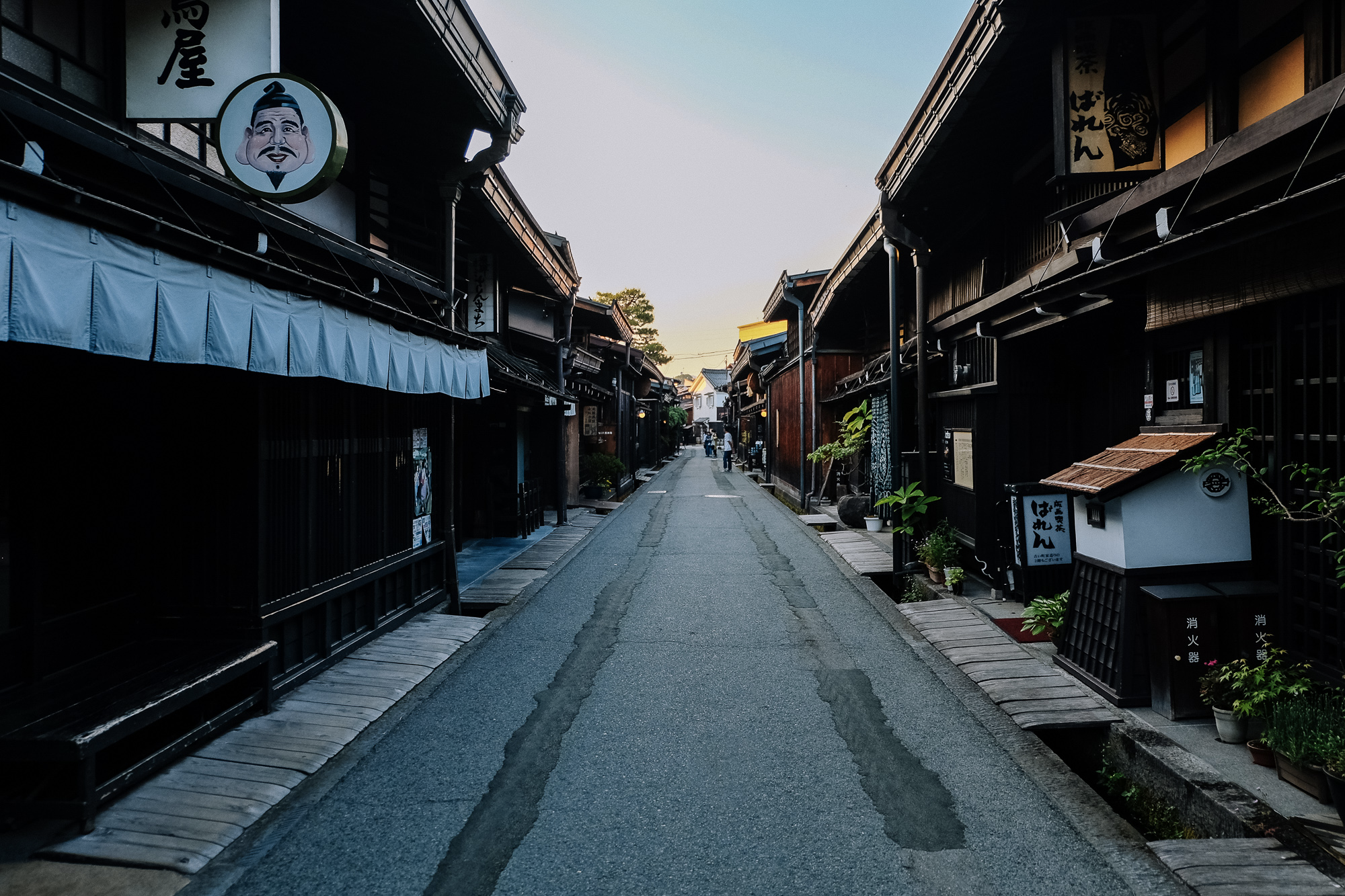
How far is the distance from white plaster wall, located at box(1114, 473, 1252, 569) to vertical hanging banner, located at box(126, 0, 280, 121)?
26.2 ft

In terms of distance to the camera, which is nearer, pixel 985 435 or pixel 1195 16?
pixel 1195 16

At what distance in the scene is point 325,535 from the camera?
8.00 meters

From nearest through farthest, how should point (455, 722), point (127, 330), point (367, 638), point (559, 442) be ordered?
point (127, 330) < point (455, 722) < point (367, 638) < point (559, 442)

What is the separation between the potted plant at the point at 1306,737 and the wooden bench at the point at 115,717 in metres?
7.46

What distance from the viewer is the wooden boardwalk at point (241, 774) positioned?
4.45 m

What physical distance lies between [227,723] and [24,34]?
5.26 meters

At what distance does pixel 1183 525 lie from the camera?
6258 millimetres

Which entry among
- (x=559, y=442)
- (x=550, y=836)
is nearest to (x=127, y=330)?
(x=550, y=836)

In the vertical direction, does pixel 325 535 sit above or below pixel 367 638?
above

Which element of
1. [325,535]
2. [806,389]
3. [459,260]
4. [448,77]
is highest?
[448,77]

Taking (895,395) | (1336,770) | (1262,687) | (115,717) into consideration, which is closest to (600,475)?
(895,395)

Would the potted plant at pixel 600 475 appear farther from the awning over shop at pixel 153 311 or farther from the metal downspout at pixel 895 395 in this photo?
the awning over shop at pixel 153 311

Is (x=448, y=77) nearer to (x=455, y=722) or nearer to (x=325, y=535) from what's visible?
(x=325, y=535)

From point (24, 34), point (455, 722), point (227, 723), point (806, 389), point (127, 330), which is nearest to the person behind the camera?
point (127, 330)
